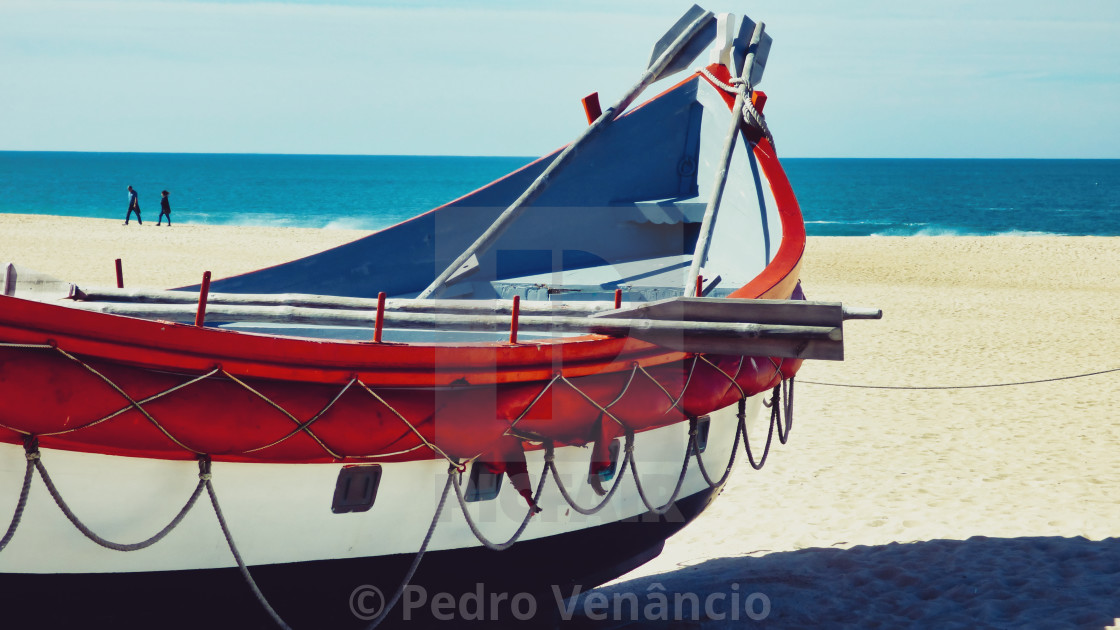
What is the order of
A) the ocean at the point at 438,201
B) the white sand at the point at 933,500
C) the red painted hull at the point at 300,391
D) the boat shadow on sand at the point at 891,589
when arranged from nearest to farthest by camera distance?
the red painted hull at the point at 300,391 → the boat shadow on sand at the point at 891,589 → the white sand at the point at 933,500 → the ocean at the point at 438,201

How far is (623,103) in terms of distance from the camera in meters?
5.91

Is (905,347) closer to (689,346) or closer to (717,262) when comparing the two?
(717,262)

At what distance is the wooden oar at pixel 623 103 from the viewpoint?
17.9 feet

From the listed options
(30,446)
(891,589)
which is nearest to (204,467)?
(30,446)

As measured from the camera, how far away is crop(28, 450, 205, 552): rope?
2.36m

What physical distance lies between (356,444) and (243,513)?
1.36 ft

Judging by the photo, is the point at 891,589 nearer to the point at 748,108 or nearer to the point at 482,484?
the point at 482,484

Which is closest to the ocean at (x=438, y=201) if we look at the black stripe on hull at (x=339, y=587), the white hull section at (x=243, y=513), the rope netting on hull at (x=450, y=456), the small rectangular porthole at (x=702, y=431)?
the small rectangular porthole at (x=702, y=431)

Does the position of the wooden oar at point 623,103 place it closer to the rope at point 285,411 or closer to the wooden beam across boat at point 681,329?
the wooden beam across boat at point 681,329

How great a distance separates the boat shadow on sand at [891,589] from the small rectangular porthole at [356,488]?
1884 millimetres

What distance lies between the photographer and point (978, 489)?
601cm

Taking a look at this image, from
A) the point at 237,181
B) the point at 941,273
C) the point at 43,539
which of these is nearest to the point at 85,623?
the point at 43,539

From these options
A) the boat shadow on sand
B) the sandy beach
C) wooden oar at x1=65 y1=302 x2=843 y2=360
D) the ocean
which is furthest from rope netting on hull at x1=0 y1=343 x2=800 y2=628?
the ocean

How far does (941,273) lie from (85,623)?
18.4m
